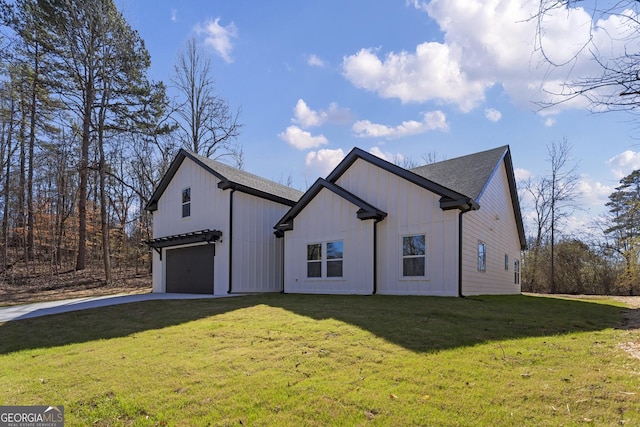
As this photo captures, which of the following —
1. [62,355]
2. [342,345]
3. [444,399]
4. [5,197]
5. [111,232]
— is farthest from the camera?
[111,232]

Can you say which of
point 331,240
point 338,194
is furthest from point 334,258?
point 338,194

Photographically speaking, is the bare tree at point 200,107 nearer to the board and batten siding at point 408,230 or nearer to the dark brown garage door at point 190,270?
the dark brown garage door at point 190,270

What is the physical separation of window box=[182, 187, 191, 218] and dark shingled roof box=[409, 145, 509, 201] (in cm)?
990

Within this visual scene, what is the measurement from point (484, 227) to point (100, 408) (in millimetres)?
12633

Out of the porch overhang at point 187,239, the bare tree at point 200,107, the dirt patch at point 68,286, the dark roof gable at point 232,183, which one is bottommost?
the dirt patch at point 68,286

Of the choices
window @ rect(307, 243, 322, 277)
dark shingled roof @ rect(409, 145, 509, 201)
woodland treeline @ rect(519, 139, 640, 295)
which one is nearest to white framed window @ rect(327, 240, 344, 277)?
window @ rect(307, 243, 322, 277)

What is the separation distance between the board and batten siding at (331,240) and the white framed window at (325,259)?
0.15 meters

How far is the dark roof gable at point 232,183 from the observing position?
49.9ft

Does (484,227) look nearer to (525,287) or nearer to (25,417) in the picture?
(25,417)

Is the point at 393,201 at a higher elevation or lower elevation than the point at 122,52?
lower

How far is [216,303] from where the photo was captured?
11164 mm

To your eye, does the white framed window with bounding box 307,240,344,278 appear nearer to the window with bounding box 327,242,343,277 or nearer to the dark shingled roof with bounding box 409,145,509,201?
the window with bounding box 327,242,343,277

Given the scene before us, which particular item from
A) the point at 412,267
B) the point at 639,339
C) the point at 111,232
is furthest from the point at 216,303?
the point at 111,232

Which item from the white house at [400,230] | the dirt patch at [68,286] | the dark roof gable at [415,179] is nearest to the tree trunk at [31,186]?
the dirt patch at [68,286]
